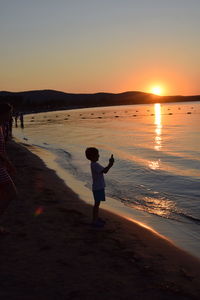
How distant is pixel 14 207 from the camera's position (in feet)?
26.8

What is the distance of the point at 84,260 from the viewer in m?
5.34

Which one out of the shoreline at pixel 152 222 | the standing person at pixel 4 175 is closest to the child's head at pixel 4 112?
the standing person at pixel 4 175

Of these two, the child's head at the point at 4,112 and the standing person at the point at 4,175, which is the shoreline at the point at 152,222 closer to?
the standing person at the point at 4,175

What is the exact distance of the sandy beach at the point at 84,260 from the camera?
175 inches

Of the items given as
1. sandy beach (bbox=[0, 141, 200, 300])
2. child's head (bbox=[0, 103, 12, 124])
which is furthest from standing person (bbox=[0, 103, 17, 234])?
sandy beach (bbox=[0, 141, 200, 300])

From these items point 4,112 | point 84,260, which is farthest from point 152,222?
point 4,112

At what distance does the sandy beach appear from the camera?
4.44m

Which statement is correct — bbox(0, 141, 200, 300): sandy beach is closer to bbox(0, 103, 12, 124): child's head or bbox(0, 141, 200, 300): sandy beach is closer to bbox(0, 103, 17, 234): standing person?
bbox(0, 103, 17, 234): standing person

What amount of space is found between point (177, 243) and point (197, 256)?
68 centimetres

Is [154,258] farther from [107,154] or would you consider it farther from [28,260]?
[107,154]

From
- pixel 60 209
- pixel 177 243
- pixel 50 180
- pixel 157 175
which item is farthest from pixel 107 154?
pixel 177 243

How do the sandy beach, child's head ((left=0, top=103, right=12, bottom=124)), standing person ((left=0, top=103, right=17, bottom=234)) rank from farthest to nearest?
child's head ((left=0, top=103, right=12, bottom=124))
standing person ((left=0, top=103, right=17, bottom=234))
the sandy beach

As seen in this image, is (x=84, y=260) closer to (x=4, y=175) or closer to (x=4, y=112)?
(x=4, y=175)

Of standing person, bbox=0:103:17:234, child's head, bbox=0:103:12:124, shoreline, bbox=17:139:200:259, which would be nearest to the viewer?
standing person, bbox=0:103:17:234
